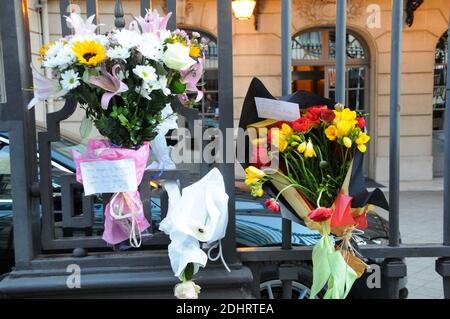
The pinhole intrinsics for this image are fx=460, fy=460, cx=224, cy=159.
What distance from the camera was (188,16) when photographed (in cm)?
888

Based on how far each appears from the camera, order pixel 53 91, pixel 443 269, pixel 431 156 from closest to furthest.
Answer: pixel 53 91, pixel 443 269, pixel 431 156

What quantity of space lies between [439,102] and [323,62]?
2.72 meters

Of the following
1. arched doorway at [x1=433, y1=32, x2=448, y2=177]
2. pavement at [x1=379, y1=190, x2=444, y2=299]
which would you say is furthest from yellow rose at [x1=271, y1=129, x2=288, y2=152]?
arched doorway at [x1=433, y1=32, x2=448, y2=177]

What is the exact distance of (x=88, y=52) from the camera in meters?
1.57

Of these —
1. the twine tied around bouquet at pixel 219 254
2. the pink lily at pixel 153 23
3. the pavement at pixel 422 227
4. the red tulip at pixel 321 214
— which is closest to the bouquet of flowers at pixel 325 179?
the red tulip at pixel 321 214

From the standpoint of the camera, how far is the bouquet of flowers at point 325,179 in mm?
1668

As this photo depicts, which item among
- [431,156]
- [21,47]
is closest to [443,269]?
[21,47]

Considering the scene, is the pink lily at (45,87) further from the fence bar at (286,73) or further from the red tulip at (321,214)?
the red tulip at (321,214)

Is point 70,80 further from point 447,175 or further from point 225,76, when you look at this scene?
point 447,175

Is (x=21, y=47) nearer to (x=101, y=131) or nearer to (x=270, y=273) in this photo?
(x=101, y=131)

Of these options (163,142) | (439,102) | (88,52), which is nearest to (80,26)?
(88,52)

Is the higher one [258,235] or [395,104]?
[395,104]

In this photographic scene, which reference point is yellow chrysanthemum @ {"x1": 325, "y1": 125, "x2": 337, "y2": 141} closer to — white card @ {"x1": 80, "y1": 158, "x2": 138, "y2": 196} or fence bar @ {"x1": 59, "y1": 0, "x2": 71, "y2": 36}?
white card @ {"x1": 80, "y1": 158, "x2": 138, "y2": 196}
